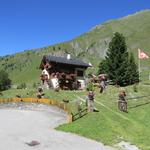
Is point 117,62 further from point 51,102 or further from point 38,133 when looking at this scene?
point 38,133

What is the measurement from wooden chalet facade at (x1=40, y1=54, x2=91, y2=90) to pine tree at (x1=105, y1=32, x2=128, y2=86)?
6160 mm

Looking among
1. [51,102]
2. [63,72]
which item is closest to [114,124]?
[51,102]

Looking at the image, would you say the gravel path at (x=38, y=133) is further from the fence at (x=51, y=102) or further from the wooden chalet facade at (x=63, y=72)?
the wooden chalet facade at (x=63, y=72)

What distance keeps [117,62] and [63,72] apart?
11926 mm

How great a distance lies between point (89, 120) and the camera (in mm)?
44406

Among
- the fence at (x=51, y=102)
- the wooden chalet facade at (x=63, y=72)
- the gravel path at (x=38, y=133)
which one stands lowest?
the gravel path at (x=38, y=133)

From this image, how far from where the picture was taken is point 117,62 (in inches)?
3492

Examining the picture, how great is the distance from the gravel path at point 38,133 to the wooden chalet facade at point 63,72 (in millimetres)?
25850

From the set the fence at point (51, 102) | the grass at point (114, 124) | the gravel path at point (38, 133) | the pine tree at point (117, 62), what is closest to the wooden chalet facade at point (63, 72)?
the pine tree at point (117, 62)

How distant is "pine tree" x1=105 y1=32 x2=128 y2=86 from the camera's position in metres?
87.5

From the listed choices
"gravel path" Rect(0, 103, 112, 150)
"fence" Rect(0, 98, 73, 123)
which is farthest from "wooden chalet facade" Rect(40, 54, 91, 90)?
"gravel path" Rect(0, 103, 112, 150)

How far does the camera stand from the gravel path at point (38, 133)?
114 ft

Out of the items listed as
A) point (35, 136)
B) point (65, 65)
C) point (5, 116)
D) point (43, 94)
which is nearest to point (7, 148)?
point (35, 136)

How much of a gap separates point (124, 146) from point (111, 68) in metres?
53.4
